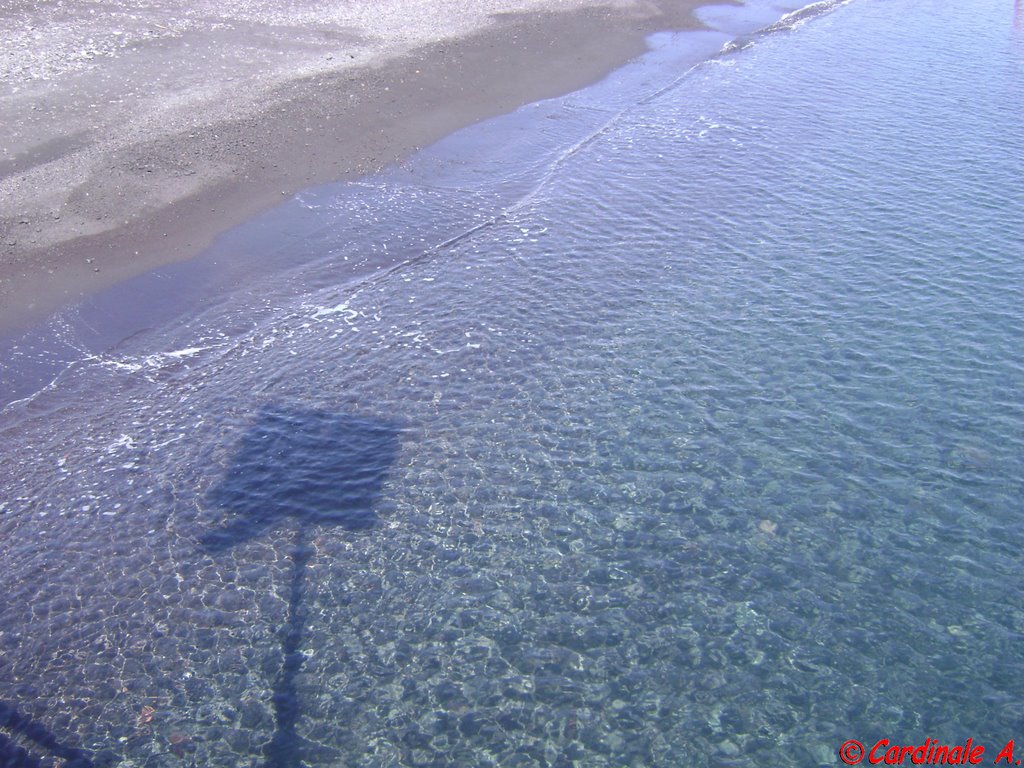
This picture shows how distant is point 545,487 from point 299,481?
251 inches

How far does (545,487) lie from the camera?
21391 mm

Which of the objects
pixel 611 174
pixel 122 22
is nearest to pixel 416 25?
pixel 122 22

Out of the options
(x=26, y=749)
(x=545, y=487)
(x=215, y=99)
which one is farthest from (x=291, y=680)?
(x=215, y=99)

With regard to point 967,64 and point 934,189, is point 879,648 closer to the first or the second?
point 934,189

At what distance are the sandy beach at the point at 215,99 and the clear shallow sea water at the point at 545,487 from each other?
9.37 feet

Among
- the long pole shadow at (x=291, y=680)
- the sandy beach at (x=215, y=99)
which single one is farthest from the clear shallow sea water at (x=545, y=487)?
Result: the sandy beach at (x=215, y=99)

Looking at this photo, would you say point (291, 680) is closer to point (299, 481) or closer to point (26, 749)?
point (26, 749)

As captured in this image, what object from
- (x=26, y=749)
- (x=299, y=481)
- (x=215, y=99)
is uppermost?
(x=215, y=99)

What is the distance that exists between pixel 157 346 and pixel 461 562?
1341 cm

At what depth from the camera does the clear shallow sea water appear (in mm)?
16391

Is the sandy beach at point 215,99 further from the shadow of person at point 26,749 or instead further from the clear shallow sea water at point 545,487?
the shadow of person at point 26,749

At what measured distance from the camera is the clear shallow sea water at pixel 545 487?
16391 millimetres

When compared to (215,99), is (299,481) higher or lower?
lower

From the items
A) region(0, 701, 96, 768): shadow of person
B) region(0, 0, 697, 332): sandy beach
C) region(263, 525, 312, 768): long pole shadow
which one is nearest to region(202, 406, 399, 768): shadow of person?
region(263, 525, 312, 768): long pole shadow
